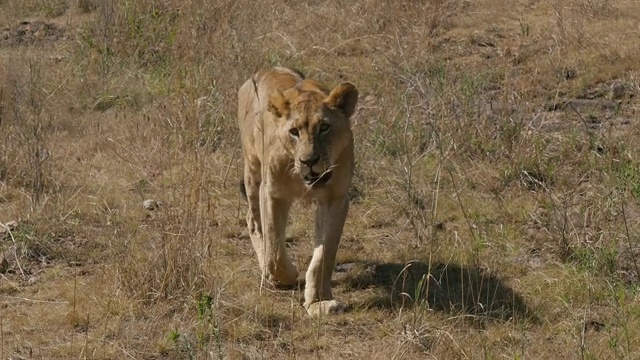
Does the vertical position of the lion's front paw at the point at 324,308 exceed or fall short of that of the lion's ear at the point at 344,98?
it falls short

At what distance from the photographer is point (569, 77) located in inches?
392

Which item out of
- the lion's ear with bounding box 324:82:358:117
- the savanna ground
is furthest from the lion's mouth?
the savanna ground

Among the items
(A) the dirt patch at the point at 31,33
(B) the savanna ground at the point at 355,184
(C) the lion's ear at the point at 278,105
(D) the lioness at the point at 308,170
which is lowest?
(A) the dirt patch at the point at 31,33

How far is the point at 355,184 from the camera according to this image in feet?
26.2

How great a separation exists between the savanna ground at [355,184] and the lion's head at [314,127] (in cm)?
47

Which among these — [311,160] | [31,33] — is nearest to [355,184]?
[311,160]

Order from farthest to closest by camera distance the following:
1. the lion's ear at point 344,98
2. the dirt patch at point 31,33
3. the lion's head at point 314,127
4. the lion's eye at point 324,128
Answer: the dirt patch at point 31,33 < the lion's ear at point 344,98 < the lion's eye at point 324,128 < the lion's head at point 314,127

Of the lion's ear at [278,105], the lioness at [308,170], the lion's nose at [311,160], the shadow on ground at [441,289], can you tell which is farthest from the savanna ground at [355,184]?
the lion's nose at [311,160]

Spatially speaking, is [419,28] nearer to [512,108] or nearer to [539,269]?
[512,108]

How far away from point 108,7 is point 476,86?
405 cm

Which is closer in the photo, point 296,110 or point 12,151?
point 296,110

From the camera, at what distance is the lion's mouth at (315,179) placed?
19.3ft

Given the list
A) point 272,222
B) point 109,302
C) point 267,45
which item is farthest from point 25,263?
point 267,45

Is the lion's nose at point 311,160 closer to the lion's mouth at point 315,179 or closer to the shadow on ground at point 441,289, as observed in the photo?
the lion's mouth at point 315,179
